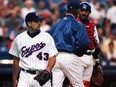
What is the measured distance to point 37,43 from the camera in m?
7.09

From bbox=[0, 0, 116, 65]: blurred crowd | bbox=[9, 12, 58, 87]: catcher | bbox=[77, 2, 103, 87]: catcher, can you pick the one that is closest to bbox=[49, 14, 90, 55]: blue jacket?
bbox=[77, 2, 103, 87]: catcher

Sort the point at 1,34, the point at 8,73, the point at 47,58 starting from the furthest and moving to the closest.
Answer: the point at 1,34 → the point at 8,73 → the point at 47,58

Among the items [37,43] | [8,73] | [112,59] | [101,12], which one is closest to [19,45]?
[37,43]

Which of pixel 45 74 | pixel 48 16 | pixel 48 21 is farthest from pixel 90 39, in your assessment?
pixel 48 16

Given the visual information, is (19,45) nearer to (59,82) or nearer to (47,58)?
(47,58)

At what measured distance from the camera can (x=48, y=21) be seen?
44.0 feet

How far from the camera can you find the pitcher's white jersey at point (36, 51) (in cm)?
706

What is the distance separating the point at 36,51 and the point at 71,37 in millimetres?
1076

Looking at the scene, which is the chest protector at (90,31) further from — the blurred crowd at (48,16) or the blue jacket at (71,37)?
the blurred crowd at (48,16)

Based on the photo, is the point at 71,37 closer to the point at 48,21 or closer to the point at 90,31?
the point at 90,31

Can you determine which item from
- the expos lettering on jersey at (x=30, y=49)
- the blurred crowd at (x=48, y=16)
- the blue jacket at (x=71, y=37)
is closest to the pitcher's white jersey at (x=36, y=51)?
the expos lettering on jersey at (x=30, y=49)

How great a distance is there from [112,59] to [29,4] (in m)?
3.27

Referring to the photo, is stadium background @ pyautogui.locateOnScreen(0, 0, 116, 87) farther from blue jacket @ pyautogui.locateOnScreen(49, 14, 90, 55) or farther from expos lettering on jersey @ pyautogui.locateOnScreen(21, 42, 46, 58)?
expos lettering on jersey @ pyautogui.locateOnScreen(21, 42, 46, 58)

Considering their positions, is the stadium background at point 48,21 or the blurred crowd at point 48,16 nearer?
the stadium background at point 48,21
